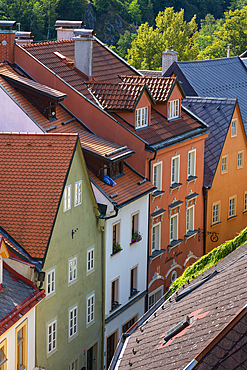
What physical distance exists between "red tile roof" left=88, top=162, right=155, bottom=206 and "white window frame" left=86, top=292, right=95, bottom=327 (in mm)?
4497

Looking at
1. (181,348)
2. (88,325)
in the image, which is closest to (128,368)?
(181,348)

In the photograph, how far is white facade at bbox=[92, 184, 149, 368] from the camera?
32.7 meters

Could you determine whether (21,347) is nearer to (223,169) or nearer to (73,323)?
(73,323)

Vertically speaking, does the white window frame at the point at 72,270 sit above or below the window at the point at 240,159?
above

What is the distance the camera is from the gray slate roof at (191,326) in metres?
17.0

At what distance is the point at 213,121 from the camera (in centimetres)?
4653

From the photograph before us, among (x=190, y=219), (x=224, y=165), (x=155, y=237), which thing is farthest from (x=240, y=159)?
(x=155, y=237)

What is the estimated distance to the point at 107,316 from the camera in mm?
33188

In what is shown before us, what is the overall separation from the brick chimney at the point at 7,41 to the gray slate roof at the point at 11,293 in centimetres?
1420

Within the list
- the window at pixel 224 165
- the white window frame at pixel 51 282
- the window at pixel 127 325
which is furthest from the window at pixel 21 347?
the window at pixel 224 165

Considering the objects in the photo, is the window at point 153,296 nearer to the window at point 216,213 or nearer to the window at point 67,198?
the window at point 216,213

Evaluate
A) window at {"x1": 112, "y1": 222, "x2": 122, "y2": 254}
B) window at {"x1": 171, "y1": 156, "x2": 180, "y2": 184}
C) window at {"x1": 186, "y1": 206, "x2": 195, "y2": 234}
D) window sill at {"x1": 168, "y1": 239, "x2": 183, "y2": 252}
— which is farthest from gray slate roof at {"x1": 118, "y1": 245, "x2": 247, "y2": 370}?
window at {"x1": 186, "y1": 206, "x2": 195, "y2": 234}

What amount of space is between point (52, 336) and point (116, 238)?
287 inches

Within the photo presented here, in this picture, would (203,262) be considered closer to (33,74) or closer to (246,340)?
(33,74)
